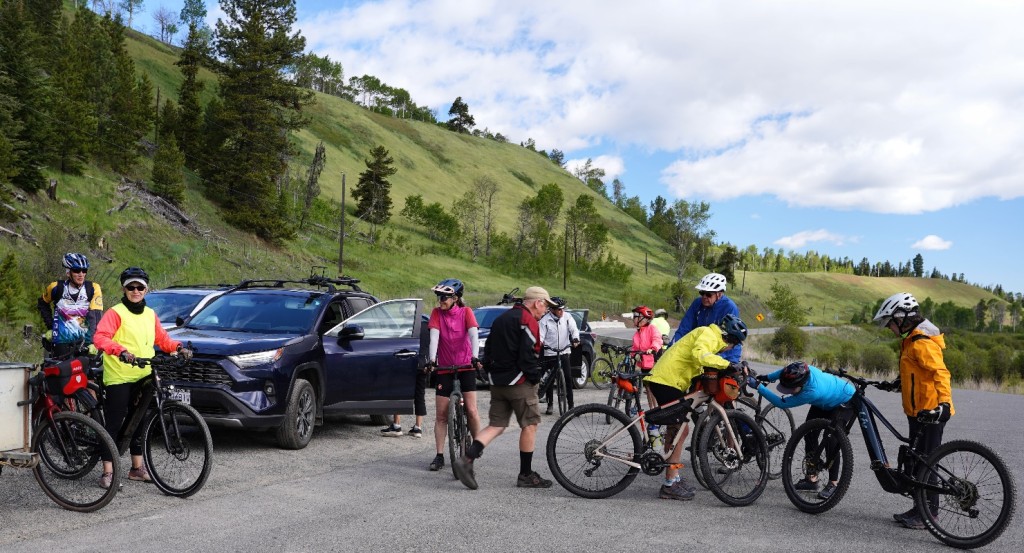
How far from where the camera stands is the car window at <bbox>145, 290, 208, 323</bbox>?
11500 millimetres

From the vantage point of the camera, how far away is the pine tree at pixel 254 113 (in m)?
58.7

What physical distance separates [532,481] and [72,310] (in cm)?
572

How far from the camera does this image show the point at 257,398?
28.2 feet

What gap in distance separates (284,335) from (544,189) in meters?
109

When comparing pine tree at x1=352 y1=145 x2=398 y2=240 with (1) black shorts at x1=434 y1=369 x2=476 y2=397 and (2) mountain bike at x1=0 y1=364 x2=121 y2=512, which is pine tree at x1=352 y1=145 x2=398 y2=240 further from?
(2) mountain bike at x1=0 y1=364 x2=121 y2=512

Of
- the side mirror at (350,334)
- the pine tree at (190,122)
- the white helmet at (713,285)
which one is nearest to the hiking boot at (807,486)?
the white helmet at (713,285)

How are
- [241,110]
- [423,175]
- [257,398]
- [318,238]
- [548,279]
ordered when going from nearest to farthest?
[257,398]
[241,110]
[318,238]
[548,279]
[423,175]

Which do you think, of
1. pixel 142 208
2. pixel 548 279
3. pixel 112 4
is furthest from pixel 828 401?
pixel 112 4

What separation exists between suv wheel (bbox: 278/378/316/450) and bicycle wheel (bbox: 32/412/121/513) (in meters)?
2.44

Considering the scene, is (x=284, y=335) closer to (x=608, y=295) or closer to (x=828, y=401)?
(x=828, y=401)

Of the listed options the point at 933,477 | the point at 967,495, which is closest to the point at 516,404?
the point at 933,477

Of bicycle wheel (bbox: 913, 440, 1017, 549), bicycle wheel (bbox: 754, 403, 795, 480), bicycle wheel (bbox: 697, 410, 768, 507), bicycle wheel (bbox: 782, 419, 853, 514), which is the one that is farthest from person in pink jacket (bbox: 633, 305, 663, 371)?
bicycle wheel (bbox: 913, 440, 1017, 549)

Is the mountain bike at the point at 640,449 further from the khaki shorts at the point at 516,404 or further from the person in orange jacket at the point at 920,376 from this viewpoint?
the person in orange jacket at the point at 920,376

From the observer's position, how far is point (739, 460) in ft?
22.7
